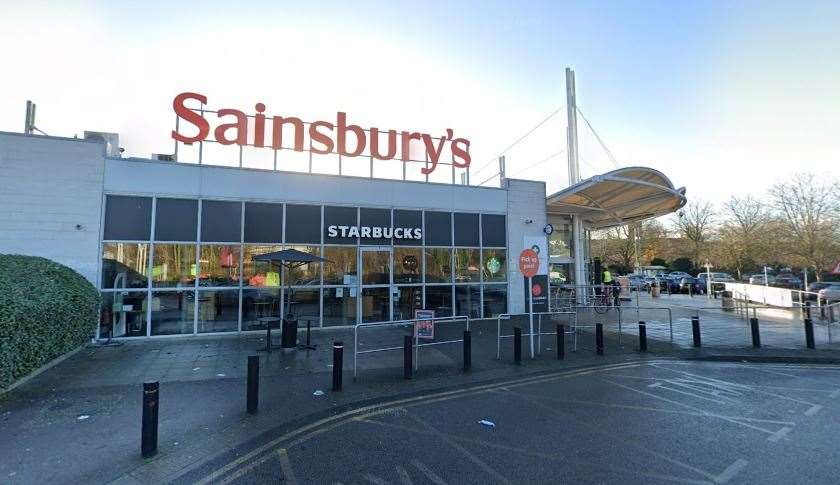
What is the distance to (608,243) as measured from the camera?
51.8 m

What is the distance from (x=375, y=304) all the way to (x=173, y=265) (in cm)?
645

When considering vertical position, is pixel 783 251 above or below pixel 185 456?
above

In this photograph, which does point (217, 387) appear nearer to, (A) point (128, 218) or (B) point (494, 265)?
(A) point (128, 218)

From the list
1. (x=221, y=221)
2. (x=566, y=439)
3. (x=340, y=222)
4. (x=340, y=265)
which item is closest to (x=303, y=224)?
(x=340, y=222)

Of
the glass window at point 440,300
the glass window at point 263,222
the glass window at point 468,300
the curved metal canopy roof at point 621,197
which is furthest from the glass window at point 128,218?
the curved metal canopy roof at point 621,197

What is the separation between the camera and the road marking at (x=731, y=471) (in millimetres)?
4332

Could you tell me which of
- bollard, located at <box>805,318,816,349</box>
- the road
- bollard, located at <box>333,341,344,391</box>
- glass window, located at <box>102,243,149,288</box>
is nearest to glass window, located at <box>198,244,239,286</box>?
glass window, located at <box>102,243,149,288</box>

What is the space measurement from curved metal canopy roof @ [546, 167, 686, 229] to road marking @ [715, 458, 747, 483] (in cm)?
1208

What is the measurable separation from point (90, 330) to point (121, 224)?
3132mm

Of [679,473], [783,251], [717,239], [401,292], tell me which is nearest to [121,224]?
[401,292]

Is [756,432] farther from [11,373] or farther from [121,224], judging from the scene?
[121,224]

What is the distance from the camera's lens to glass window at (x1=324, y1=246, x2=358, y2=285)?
1434 centimetres

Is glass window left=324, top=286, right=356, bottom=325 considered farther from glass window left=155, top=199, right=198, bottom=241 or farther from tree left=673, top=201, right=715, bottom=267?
tree left=673, top=201, right=715, bottom=267

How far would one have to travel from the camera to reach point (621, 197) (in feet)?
62.7
